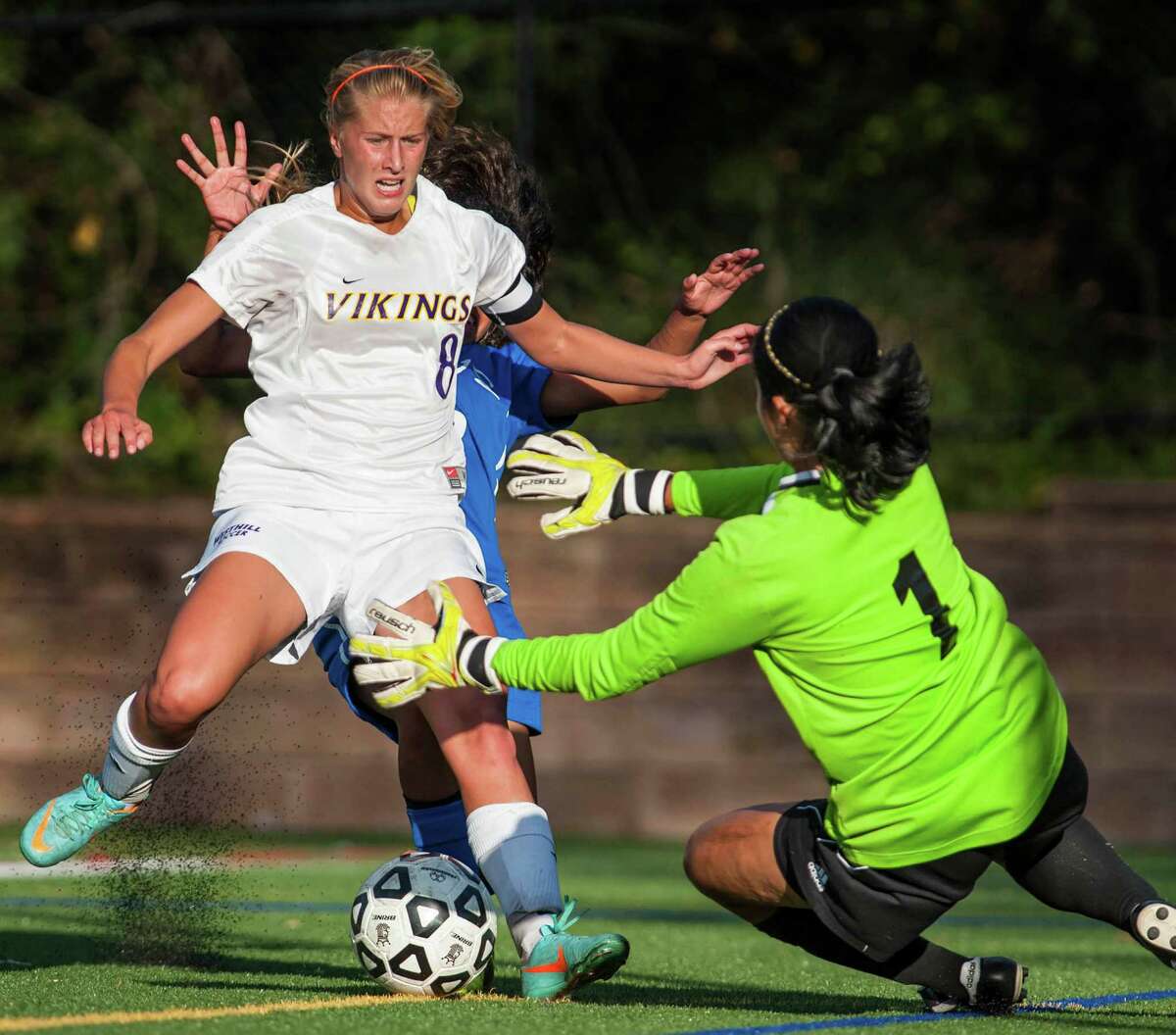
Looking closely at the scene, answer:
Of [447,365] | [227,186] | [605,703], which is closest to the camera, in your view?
[447,365]

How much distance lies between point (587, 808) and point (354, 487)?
6.07 m

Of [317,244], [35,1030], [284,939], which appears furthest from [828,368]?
[284,939]

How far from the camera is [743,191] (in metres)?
11.7

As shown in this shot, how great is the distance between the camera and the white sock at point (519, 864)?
421 cm

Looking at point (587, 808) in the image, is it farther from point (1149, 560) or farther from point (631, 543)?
point (1149, 560)

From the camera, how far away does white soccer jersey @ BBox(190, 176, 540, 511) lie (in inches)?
171

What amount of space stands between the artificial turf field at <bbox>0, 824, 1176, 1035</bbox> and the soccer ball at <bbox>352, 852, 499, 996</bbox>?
0.09 meters

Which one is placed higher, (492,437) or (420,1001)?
(492,437)

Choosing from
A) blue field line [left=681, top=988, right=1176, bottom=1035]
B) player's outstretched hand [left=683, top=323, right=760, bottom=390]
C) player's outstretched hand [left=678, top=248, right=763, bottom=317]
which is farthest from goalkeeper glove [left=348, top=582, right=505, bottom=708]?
player's outstretched hand [left=678, top=248, right=763, bottom=317]

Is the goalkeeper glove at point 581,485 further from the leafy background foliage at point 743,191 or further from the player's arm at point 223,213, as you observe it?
the leafy background foliage at point 743,191

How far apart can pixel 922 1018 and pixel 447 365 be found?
1809 millimetres

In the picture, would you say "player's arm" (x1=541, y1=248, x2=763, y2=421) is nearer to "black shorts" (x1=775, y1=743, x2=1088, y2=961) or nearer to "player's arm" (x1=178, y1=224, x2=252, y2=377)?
"player's arm" (x1=178, y1=224, x2=252, y2=377)

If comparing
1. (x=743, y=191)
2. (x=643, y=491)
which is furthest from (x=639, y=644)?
(x=743, y=191)

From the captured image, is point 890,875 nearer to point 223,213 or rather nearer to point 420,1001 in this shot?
point 420,1001
